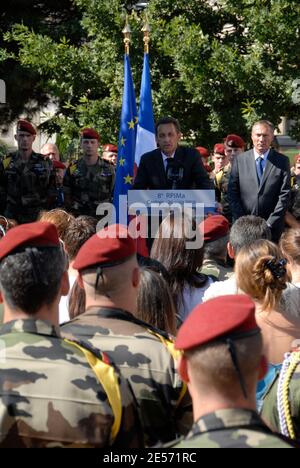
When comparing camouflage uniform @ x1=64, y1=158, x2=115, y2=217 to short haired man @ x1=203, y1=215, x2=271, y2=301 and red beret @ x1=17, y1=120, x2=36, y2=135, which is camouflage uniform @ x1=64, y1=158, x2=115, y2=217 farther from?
short haired man @ x1=203, y1=215, x2=271, y2=301

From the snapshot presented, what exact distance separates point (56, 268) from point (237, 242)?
2.58m

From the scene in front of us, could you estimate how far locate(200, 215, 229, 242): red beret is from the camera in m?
5.39

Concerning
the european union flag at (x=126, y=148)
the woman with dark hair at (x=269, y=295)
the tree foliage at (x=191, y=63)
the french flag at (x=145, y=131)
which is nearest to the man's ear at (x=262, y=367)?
the woman with dark hair at (x=269, y=295)

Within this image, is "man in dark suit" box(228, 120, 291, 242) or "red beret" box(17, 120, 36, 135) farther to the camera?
"red beret" box(17, 120, 36, 135)

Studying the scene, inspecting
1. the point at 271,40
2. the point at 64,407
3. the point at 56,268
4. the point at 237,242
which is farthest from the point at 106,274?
the point at 271,40

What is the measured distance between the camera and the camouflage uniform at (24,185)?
9570 millimetres

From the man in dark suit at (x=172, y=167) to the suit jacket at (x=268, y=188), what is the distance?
541 millimetres

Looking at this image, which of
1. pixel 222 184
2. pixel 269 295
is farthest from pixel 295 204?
pixel 269 295

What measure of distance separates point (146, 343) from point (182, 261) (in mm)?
1777

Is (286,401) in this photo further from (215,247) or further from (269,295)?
(215,247)

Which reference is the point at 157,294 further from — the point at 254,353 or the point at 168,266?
the point at 254,353

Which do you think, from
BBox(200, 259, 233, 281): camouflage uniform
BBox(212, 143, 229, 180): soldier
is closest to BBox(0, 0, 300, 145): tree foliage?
BBox(212, 143, 229, 180): soldier

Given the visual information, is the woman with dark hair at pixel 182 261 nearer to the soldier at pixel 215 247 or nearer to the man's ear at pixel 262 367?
the soldier at pixel 215 247

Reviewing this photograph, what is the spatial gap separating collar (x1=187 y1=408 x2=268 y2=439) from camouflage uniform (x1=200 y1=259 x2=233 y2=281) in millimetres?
3036
